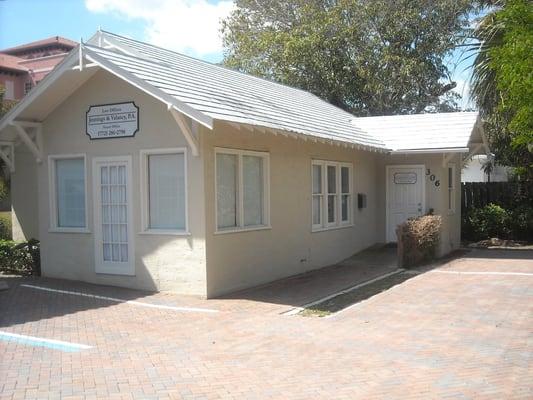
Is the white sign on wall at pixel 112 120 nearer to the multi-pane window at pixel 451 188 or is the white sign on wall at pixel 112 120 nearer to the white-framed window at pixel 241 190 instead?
the white-framed window at pixel 241 190

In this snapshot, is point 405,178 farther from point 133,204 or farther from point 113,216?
point 113,216

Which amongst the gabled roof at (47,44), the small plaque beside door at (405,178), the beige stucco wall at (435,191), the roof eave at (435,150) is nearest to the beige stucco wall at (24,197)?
the roof eave at (435,150)

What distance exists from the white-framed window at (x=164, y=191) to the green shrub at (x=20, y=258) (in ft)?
11.3

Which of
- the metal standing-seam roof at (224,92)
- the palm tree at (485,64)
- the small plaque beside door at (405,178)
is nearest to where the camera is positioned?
the metal standing-seam roof at (224,92)

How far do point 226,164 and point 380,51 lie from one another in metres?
17.9

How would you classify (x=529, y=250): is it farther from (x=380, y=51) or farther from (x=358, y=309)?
(x=380, y=51)

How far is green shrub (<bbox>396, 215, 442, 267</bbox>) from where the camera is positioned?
44.3ft

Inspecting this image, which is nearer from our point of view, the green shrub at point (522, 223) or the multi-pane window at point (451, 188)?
the multi-pane window at point (451, 188)

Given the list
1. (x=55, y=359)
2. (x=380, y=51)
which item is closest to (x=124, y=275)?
(x=55, y=359)

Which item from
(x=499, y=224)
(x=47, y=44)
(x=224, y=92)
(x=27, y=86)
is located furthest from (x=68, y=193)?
(x=47, y=44)

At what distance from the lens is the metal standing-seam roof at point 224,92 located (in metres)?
9.99

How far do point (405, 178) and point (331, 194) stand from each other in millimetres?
3189

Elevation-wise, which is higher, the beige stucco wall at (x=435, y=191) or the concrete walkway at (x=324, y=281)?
the beige stucco wall at (x=435, y=191)

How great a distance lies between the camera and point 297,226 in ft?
42.3
